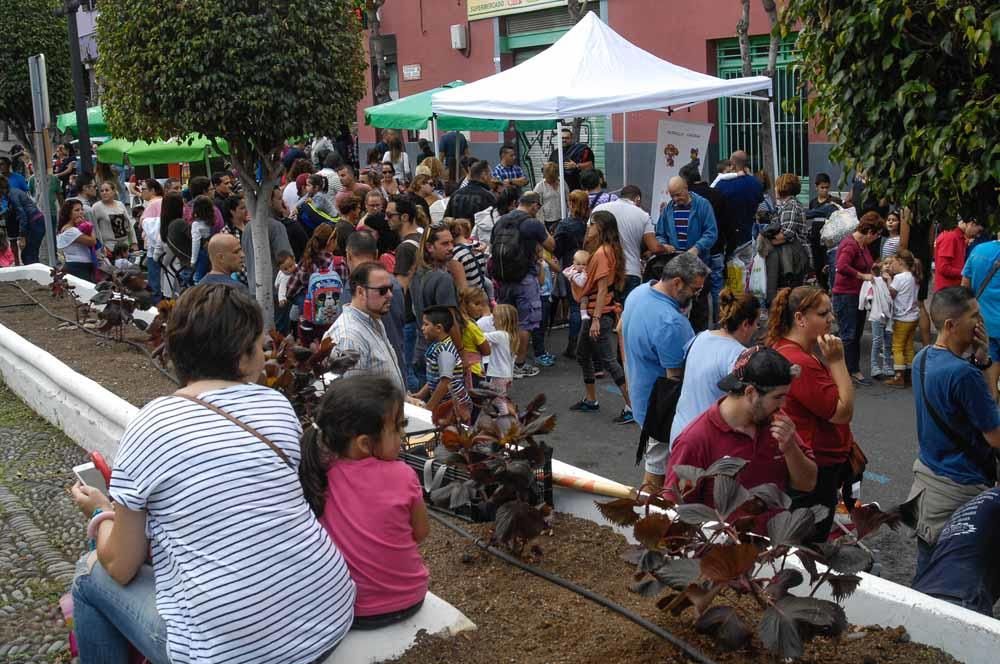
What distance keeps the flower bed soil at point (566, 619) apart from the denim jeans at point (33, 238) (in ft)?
46.7

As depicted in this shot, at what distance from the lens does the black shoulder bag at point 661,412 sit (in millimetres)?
6266

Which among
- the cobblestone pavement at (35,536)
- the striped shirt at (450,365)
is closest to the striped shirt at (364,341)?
the striped shirt at (450,365)

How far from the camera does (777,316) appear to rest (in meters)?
5.71

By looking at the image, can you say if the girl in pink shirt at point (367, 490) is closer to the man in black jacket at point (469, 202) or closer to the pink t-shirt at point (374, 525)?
the pink t-shirt at point (374, 525)

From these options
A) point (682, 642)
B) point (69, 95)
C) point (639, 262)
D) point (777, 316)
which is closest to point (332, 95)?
point (639, 262)

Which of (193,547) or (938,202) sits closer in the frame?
(193,547)

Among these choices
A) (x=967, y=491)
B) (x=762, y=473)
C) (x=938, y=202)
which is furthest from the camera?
(x=938, y=202)

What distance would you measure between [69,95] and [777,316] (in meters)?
21.1

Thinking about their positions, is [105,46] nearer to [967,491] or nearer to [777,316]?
[777,316]

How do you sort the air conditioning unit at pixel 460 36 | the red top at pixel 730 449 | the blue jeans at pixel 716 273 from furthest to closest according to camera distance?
the air conditioning unit at pixel 460 36, the blue jeans at pixel 716 273, the red top at pixel 730 449

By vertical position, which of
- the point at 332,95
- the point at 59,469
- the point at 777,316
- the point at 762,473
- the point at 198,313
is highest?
the point at 332,95

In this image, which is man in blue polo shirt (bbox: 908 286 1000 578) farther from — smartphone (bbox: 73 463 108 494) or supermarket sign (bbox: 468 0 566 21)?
supermarket sign (bbox: 468 0 566 21)

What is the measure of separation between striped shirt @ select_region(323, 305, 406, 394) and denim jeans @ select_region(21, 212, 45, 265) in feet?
41.3

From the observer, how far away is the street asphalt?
259 inches
